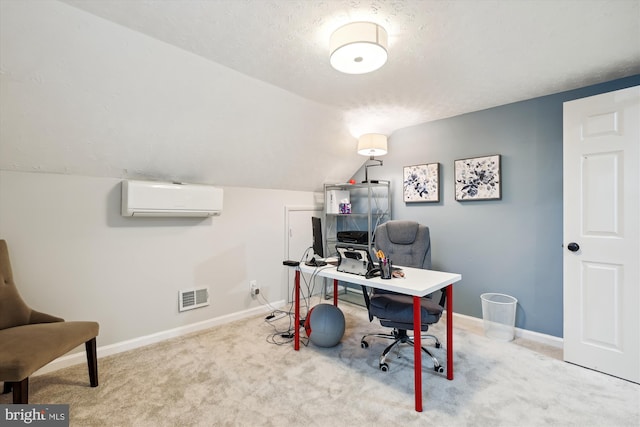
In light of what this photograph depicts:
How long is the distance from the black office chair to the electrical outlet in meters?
1.37

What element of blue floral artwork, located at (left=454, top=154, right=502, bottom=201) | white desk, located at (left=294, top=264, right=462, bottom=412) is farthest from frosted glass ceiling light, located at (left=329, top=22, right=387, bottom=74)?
blue floral artwork, located at (left=454, top=154, right=502, bottom=201)

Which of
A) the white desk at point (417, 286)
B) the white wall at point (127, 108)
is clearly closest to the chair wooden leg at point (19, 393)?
the white wall at point (127, 108)

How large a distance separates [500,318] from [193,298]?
2.97 metres

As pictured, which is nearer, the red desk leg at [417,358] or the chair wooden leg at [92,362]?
the red desk leg at [417,358]

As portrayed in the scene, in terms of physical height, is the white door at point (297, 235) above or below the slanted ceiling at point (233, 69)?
below

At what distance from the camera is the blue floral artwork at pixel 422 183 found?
337cm

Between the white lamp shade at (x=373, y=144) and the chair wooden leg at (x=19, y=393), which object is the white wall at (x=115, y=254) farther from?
the white lamp shade at (x=373, y=144)

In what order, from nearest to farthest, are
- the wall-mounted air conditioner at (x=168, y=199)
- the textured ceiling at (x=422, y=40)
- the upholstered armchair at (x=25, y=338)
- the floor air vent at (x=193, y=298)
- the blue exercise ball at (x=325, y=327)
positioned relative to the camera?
the upholstered armchair at (x=25, y=338)
the textured ceiling at (x=422, y=40)
the wall-mounted air conditioner at (x=168, y=199)
the blue exercise ball at (x=325, y=327)
the floor air vent at (x=193, y=298)

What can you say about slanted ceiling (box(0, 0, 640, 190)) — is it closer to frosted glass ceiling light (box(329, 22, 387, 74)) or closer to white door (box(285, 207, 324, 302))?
frosted glass ceiling light (box(329, 22, 387, 74))

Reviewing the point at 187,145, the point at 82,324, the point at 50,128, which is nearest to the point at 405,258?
the point at 187,145

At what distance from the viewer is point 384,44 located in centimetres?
171

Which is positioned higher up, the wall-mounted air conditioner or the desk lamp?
the desk lamp

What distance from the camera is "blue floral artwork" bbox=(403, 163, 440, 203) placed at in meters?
3.37

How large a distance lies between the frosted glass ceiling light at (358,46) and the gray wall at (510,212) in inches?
71.4
